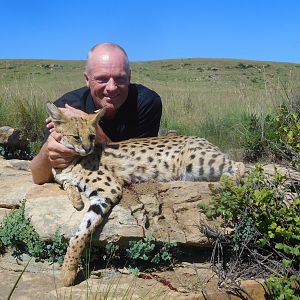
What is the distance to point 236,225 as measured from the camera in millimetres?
3959

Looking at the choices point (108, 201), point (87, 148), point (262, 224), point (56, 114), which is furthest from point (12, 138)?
point (262, 224)

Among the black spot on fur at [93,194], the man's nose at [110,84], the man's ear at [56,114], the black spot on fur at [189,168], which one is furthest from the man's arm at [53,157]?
the black spot on fur at [189,168]

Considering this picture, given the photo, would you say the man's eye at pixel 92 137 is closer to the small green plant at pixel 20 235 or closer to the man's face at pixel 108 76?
the man's face at pixel 108 76

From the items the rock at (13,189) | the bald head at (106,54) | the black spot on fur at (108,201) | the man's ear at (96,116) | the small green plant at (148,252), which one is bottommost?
the small green plant at (148,252)

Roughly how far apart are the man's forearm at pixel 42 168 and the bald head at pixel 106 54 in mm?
991

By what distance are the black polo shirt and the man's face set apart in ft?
1.07

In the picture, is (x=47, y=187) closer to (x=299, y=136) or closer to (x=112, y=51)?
(x=112, y=51)

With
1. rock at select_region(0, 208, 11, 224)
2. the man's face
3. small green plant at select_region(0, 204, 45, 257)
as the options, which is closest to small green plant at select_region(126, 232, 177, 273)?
small green plant at select_region(0, 204, 45, 257)

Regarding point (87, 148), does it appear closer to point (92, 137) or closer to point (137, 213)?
point (92, 137)

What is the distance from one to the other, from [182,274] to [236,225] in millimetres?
562

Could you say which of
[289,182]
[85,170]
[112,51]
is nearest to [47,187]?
[85,170]

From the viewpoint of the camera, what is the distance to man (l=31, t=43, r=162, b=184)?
448 centimetres

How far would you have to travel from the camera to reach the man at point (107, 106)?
14.7 ft

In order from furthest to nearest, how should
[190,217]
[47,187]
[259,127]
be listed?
1. [259,127]
2. [47,187]
3. [190,217]
